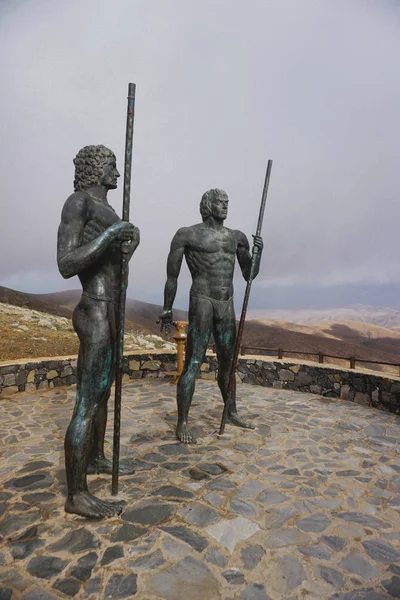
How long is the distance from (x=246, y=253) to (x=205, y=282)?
771 mm

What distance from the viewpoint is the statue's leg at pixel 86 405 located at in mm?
2686

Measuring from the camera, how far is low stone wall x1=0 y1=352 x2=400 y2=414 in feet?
19.6

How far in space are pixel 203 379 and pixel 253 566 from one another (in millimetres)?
5733

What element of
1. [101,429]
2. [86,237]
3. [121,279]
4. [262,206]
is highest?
[262,206]

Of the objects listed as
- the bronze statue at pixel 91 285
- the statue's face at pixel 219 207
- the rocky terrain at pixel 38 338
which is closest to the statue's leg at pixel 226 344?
the statue's face at pixel 219 207

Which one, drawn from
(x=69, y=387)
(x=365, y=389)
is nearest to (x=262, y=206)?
(x=365, y=389)

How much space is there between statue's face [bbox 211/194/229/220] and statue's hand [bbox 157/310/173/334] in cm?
133

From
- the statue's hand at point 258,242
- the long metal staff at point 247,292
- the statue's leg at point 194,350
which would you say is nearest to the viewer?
the statue's leg at point 194,350

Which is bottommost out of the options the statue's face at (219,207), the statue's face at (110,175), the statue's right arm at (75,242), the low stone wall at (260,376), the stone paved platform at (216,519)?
the stone paved platform at (216,519)

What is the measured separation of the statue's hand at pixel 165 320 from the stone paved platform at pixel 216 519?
1.29 m

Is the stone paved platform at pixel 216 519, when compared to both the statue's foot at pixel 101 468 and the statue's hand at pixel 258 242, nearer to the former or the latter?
the statue's foot at pixel 101 468

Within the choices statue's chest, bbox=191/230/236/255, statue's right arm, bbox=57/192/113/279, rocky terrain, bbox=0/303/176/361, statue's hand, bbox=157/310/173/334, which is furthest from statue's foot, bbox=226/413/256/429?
rocky terrain, bbox=0/303/176/361

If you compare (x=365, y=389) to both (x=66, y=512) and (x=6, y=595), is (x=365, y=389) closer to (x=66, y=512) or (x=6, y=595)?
(x=66, y=512)

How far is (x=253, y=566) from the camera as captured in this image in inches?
87.4
